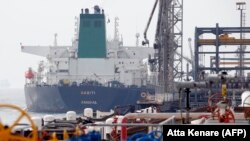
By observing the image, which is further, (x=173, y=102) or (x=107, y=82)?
(x=107, y=82)

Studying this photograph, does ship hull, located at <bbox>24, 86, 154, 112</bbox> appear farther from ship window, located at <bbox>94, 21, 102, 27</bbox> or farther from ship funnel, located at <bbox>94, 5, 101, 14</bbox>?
ship funnel, located at <bbox>94, 5, 101, 14</bbox>

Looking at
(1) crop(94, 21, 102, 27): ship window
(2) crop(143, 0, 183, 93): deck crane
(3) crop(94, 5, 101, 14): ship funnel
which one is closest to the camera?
(2) crop(143, 0, 183, 93): deck crane

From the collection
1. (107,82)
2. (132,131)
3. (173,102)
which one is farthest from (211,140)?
(107,82)

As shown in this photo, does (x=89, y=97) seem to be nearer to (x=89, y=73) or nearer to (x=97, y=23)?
(x=89, y=73)

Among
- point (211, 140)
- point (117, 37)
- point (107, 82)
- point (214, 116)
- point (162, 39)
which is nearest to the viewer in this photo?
point (211, 140)

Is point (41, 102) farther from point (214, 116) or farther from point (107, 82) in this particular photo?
point (214, 116)

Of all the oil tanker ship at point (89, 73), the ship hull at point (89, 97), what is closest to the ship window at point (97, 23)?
the oil tanker ship at point (89, 73)

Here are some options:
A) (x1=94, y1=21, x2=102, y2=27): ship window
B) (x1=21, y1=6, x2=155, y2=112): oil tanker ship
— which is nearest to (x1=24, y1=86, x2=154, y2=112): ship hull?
(x1=21, y1=6, x2=155, y2=112): oil tanker ship

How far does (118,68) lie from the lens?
85.9 m

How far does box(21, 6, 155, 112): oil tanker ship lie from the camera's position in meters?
82.3

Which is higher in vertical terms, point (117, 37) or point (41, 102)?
point (117, 37)

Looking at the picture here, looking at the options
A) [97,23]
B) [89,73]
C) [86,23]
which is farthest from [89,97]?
[97,23]

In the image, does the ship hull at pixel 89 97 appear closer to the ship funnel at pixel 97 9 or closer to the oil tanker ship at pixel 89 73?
the oil tanker ship at pixel 89 73

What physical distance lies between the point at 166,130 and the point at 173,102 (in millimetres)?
42867
